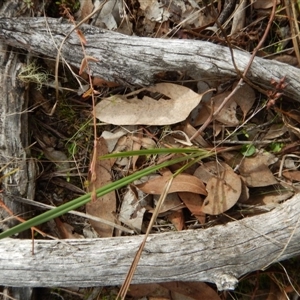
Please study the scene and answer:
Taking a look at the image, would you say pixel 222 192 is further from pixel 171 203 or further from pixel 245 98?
pixel 245 98

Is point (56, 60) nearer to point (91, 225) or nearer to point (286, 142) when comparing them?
point (91, 225)

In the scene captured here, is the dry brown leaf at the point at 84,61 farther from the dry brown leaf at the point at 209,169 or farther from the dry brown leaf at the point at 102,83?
the dry brown leaf at the point at 209,169

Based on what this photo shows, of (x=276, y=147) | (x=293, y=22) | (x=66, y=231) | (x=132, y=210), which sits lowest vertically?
(x=66, y=231)

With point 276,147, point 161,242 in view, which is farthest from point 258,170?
point 161,242

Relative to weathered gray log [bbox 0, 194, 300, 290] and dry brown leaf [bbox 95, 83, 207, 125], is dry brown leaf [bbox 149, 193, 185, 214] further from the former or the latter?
dry brown leaf [bbox 95, 83, 207, 125]

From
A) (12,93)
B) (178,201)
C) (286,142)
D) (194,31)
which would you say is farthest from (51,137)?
(286,142)

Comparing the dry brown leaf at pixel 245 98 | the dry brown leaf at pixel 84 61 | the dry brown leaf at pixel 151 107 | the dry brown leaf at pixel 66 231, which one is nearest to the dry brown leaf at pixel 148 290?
the dry brown leaf at pixel 66 231
